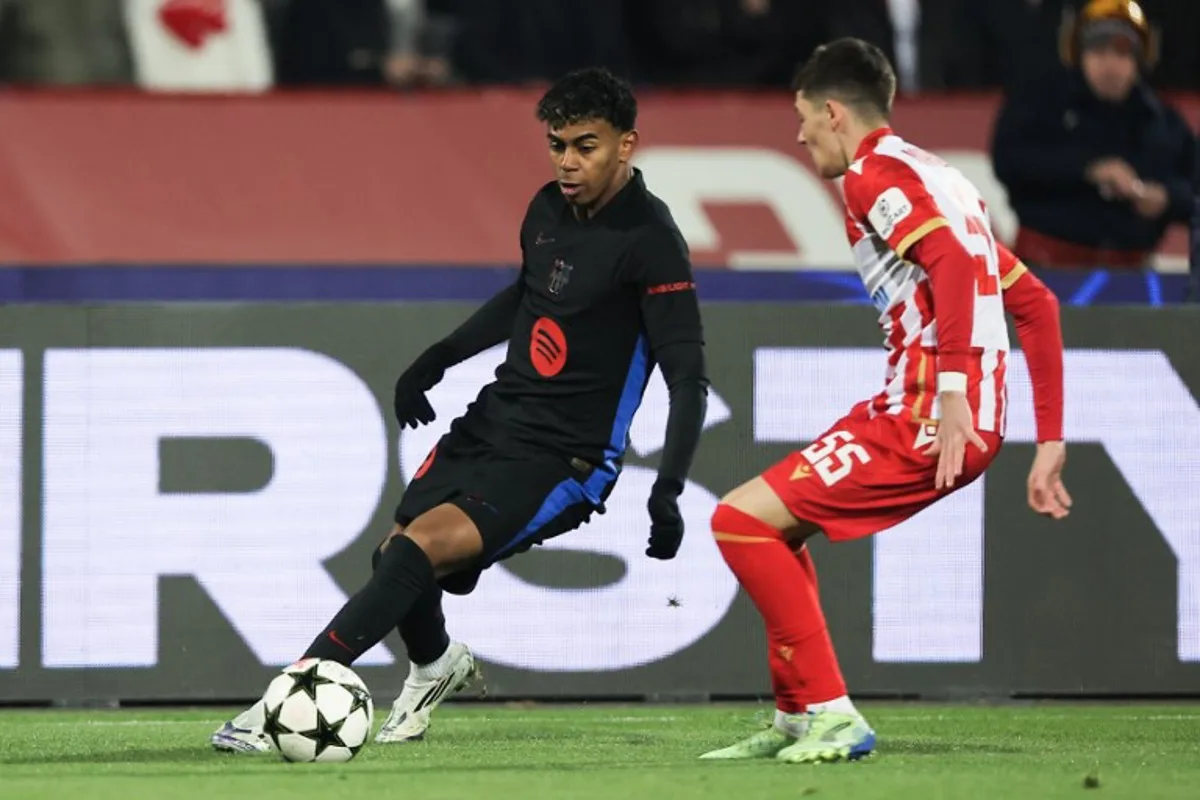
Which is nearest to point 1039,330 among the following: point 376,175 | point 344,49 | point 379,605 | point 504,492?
point 504,492

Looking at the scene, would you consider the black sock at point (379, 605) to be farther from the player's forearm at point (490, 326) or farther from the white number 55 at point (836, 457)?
the white number 55 at point (836, 457)

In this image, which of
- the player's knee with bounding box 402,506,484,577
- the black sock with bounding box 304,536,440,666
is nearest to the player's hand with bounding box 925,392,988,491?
the player's knee with bounding box 402,506,484,577

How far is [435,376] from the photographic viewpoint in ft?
24.5

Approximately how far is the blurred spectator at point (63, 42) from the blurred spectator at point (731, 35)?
2.45 metres

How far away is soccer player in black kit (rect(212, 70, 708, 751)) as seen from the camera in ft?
22.4

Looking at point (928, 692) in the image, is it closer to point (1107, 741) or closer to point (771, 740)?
point (1107, 741)

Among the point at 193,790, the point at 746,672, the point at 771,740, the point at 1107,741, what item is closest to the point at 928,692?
the point at 746,672

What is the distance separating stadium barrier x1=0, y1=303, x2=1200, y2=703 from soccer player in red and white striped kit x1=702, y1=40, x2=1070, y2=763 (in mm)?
2102

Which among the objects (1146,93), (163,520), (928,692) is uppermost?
(1146,93)

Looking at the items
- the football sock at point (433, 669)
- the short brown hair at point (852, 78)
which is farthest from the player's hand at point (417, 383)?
the short brown hair at point (852, 78)

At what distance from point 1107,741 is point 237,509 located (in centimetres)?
306

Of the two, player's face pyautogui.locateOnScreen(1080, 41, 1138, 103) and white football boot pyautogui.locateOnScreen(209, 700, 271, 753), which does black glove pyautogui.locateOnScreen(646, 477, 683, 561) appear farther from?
player's face pyautogui.locateOnScreen(1080, 41, 1138, 103)

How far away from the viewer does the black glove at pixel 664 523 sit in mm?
6445

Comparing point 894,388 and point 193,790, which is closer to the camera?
point 193,790
